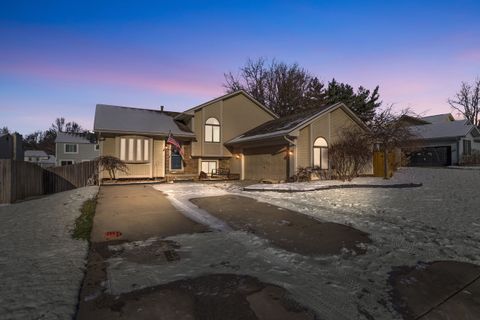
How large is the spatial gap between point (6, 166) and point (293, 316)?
11737 millimetres

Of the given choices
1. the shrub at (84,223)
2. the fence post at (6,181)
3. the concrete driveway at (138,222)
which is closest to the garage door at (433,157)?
the concrete driveway at (138,222)

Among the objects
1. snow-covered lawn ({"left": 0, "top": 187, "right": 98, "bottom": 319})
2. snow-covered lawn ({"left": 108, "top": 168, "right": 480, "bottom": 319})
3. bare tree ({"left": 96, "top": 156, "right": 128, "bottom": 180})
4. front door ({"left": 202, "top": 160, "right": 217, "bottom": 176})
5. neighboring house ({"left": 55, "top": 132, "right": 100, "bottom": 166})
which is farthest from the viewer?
neighboring house ({"left": 55, "top": 132, "right": 100, "bottom": 166})

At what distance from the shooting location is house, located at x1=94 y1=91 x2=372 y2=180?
16938 millimetres

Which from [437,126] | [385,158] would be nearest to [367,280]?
[385,158]

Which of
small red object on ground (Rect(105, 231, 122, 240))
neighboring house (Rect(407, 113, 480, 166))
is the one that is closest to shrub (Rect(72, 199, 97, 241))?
small red object on ground (Rect(105, 231, 122, 240))

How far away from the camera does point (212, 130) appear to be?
839 inches

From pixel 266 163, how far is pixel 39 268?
1498 cm

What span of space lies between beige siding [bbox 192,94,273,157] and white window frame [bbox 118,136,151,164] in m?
3.18

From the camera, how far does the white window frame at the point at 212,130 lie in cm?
2109

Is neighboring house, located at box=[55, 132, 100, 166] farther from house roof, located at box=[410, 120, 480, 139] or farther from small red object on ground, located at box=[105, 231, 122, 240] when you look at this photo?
house roof, located at box=[410, 120, 480, 139]

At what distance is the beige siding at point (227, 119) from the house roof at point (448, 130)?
1720cm

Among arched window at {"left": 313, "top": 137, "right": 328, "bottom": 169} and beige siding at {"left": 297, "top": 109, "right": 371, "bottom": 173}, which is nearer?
beige siding at {"left": 297, "top": 109, "right": 371, "bottom": 173}

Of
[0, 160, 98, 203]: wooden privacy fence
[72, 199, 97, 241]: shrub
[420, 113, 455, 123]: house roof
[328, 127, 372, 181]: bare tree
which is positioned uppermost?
[420, 113, 455, 123]: house roof

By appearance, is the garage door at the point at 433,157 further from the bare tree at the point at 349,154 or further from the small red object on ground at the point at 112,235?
the small red object on ground at the point at 112,235
